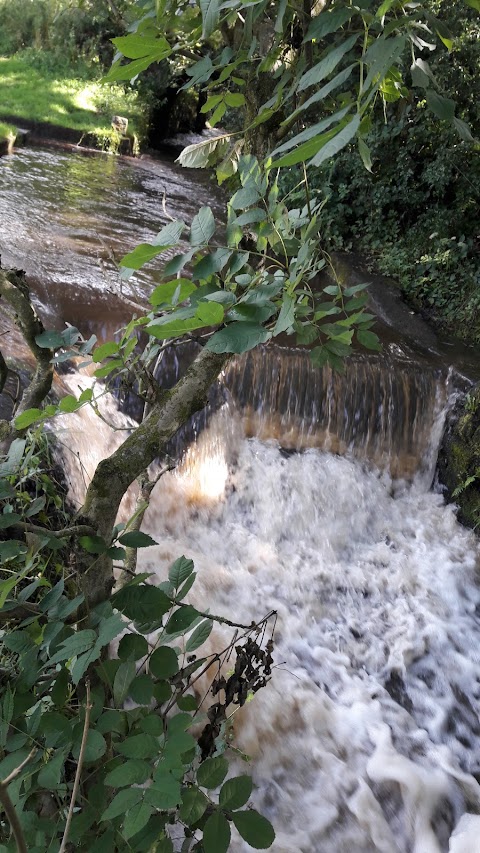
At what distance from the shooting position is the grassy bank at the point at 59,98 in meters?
11.9

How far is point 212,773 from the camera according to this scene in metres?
1.01

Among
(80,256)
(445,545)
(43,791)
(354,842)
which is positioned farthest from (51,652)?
(80,256)

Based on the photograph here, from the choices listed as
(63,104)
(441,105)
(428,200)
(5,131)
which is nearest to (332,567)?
(441,105)

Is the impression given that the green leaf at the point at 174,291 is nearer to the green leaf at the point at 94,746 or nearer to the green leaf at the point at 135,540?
the green leaf at the point at 135,540

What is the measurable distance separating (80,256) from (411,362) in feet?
12.3

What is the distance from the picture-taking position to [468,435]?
5172 mm

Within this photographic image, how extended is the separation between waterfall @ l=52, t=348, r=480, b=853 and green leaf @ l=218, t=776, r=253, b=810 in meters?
1.86

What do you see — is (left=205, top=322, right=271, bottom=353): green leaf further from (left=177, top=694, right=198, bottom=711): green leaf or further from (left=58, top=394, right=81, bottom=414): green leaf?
(left=177, top=694, right=198, bottom=711): green leaf

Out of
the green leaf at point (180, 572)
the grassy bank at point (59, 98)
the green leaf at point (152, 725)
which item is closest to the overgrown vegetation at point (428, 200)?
the green leaf at point (180, 572)

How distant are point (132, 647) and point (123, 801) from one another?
232mm

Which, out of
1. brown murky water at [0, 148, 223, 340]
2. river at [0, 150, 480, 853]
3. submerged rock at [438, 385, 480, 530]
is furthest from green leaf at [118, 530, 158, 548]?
submerged rock at [438, 385, 480, 530]

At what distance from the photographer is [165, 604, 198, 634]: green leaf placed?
1.03 m

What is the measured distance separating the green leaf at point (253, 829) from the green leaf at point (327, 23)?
1.10 metres

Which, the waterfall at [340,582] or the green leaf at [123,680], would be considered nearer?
the green leaf at [123,680]
